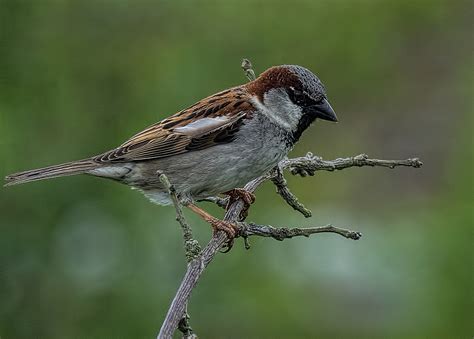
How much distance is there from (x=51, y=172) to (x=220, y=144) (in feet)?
Answer: 2.32

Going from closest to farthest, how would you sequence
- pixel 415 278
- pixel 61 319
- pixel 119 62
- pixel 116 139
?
pixel 61 319
pixel 116 139
pixel 415 278
pixel 119 62

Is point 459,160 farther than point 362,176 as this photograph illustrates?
No

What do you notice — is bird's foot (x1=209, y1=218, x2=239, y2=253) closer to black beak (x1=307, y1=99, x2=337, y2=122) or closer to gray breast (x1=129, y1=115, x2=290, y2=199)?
gray breast (x1=129, y1=115, x2=290, y2=199)

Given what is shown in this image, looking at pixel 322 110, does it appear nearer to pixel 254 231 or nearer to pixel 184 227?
pixel 254 231

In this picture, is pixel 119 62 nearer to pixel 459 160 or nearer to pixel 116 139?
pixel 116 139

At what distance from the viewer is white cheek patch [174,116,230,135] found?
3707mm

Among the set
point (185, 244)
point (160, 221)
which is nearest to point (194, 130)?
point (160, 221)

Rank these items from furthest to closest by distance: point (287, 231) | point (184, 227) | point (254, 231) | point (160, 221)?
1. point (160, 221)
2. point (254, 231)
3. point (287, 231)
4. point (184, 227)

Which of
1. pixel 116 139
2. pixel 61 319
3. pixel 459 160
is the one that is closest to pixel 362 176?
pixel 459 160

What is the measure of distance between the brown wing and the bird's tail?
0.06m

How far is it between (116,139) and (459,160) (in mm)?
2822

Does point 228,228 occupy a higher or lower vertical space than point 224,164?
lower

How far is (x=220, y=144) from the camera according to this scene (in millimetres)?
3709

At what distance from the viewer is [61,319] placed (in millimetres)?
3895
